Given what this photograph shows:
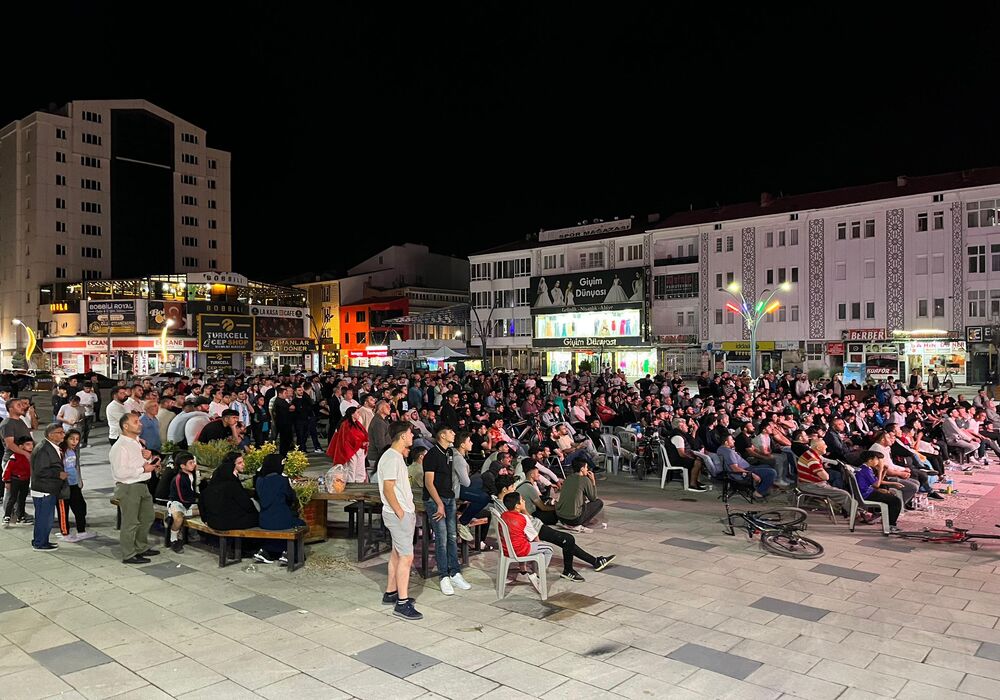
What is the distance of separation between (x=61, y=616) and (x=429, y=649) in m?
3.25

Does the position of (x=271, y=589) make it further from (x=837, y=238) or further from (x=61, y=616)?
(x=837, y=238)

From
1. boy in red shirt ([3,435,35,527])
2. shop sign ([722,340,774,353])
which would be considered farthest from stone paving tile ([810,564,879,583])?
shop sign ([722,340,774,353])

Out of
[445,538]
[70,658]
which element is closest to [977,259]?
[445,538]

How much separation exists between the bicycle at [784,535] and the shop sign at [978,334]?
3380 cm

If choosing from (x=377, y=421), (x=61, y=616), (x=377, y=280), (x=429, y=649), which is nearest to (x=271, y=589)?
(x=61, y=616)

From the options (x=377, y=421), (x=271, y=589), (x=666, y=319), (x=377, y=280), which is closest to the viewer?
(x=271, y=589)

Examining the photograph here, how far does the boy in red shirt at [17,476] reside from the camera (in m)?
9.08

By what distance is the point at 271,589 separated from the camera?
22.2 feet

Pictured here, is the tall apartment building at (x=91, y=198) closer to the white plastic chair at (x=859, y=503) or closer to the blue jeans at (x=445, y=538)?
the blue jeans at (x=445, y=538)

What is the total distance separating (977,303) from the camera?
36.4 meters

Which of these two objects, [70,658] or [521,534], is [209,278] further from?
[70,658]

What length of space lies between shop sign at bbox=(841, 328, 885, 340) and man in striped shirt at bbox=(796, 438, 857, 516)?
33.2m

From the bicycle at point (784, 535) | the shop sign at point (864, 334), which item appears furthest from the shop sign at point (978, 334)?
the bicycle at point (784, 535)

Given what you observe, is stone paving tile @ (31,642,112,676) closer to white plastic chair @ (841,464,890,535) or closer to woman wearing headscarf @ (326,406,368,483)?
woman wearing headscarf @ (326,406,368,483)
